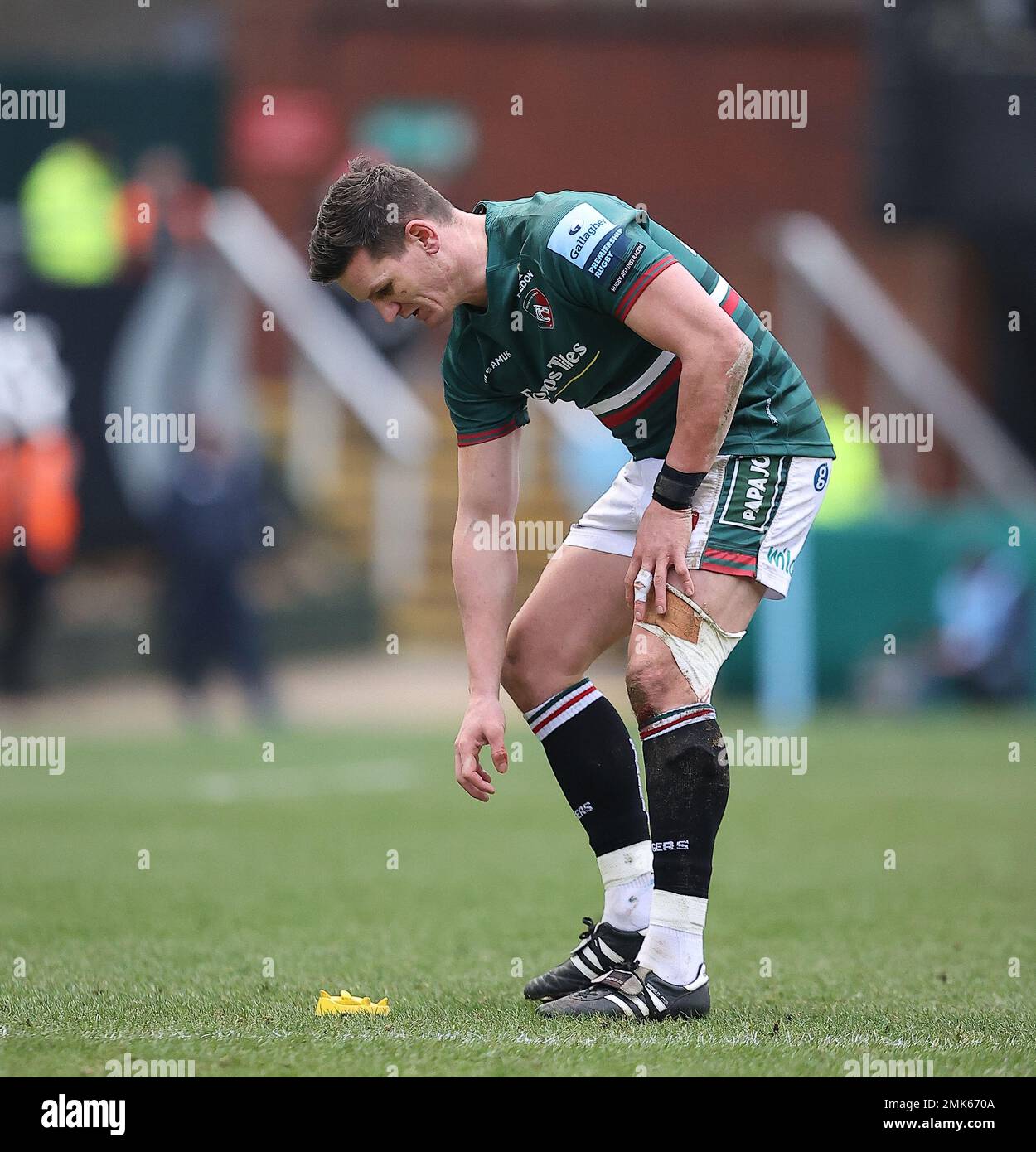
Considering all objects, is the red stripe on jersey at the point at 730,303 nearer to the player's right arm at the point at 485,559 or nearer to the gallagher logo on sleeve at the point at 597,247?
the gallagher logo on sleeve at the point at 597,247

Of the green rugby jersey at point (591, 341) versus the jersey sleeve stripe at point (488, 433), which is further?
the jersey sleeve stripe at point (488, 433)

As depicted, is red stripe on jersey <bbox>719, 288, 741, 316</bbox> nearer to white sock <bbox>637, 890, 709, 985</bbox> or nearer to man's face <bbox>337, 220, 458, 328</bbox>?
man's face <bbox>337, 220, 458, 328</bbox>

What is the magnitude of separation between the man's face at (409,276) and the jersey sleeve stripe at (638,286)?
0.44 metres

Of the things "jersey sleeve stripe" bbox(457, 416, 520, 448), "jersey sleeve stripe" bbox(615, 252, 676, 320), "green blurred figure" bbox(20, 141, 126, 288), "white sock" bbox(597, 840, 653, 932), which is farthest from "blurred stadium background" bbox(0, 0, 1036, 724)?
"jersey sleeve stripe" bbox(615, 252, 676, 320)

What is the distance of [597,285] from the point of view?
3971 mm

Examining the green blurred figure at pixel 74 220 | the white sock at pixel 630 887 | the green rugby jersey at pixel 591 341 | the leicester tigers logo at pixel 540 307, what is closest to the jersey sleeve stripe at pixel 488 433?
the green rugby jersey at pixel 591 341

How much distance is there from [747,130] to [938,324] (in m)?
3.36

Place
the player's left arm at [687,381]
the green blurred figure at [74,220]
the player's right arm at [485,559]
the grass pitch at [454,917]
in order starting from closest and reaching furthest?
1. the grass pitch at [454,917]
2. the player's left arm at [687,381]
3. the player's right arm at [485,559]
4. the green blurred figure at [74,220]

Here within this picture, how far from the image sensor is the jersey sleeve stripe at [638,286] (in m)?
3.95

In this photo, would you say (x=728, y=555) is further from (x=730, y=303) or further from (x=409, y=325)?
(x=409, y=325)

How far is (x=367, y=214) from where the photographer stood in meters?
4.01

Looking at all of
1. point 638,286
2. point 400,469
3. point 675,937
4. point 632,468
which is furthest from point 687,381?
point 400,469

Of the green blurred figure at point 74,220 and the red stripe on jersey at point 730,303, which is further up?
the green blurred figure at point 74,220

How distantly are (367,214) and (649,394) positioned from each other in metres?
0.83
